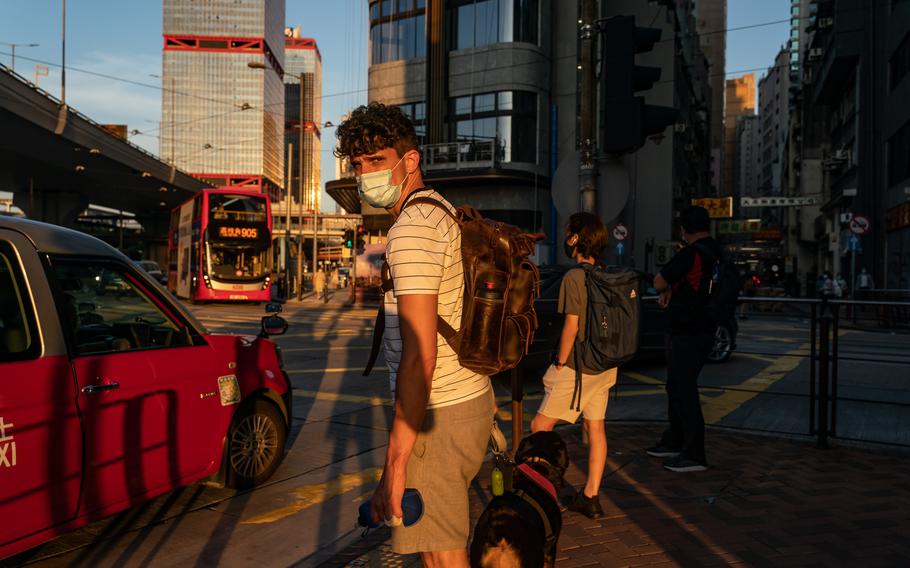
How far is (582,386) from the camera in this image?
4344 mm

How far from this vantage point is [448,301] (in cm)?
221

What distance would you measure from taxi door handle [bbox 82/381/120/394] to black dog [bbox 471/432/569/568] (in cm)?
210

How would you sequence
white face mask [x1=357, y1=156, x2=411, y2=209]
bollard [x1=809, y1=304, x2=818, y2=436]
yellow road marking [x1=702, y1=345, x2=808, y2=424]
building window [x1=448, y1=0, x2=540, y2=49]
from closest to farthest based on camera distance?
white face mask [x1=357, y1=156, x2=411, y2=209] → bollard [x1=809, y1=304, x2=818, y2=436] → yellow road marking [x1=702, y1=345, x2=808, y2=424] → building window [x1=448, y1=0, x2=540, y2=49]

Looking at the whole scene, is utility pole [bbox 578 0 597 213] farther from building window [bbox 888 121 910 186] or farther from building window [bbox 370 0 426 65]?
building window [bbox 370 0 426 65]

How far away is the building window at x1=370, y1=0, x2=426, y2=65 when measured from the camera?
117ft

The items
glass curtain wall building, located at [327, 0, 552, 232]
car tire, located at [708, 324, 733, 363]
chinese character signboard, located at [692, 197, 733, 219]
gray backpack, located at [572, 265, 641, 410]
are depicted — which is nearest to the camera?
gray backpack, located at [572, 265, 641, 410]

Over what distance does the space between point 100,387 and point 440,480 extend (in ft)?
7.15

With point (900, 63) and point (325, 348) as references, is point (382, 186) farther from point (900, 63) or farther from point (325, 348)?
point (900, 63)

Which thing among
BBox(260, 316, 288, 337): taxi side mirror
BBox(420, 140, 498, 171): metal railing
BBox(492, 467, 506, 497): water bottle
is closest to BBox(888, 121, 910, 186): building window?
BBox(420, 140, 498, 171): metal railing

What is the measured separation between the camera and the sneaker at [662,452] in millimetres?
5699

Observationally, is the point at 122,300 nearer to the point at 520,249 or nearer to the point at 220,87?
the point at 520,249

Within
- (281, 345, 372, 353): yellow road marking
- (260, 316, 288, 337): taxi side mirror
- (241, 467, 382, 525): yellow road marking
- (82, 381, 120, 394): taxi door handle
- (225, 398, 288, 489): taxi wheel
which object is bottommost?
(241, 467, 382, 525): yellow road marking

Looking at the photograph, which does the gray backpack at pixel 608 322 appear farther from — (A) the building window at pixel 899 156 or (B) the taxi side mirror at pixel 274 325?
Answer: (A) the building window at pixel 899 156

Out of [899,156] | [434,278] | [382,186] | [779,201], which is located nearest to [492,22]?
[899,156]
